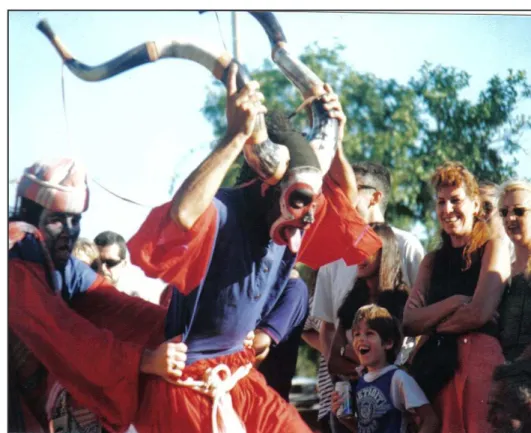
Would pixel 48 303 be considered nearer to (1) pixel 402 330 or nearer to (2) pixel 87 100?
(2) pixel 87 100

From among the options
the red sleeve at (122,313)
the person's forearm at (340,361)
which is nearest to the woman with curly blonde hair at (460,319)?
the person's forearm at (340,361)

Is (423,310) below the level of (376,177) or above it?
below

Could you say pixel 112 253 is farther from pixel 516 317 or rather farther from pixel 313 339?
pixel 516 317

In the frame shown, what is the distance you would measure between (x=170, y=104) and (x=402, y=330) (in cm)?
117

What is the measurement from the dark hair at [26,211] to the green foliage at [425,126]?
3.68 feet

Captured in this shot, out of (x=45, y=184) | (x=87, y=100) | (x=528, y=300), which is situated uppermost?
(x=87, y=100)

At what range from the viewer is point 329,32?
4.74 meters

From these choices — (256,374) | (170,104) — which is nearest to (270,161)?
(170,104)

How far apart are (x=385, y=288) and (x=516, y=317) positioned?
1.61 ft

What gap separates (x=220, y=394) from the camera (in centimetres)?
455

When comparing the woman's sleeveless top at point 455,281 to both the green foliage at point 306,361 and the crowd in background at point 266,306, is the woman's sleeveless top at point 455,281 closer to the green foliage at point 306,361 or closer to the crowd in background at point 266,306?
the crowd in background at point 266,306

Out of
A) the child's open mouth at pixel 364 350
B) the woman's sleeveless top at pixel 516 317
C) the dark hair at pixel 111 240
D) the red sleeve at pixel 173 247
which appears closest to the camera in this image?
the red sleeve at pixel 173 247

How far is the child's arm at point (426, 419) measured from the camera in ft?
15.3

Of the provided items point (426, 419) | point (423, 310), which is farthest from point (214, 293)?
point (426, 419)
